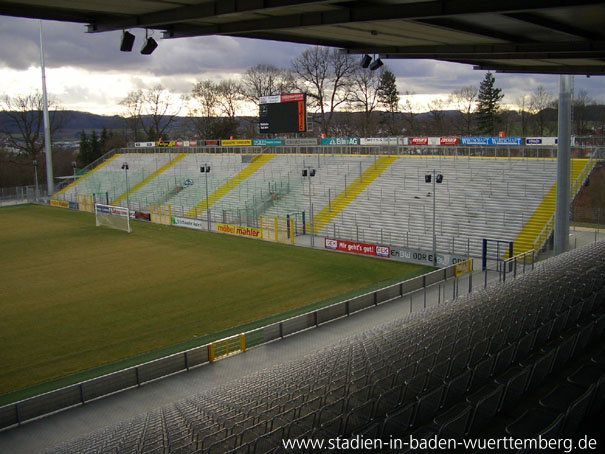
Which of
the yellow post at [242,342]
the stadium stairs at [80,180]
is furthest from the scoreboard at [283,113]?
the stadium stairs at [80,180]

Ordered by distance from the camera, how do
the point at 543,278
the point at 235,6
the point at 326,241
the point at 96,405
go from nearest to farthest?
the point at 235,6, the point at 96,405, the point at 543,278, the point at 326,241

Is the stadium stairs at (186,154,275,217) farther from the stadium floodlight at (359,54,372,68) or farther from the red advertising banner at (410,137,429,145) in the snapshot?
the stadium floodlight at (359,54,372,68)

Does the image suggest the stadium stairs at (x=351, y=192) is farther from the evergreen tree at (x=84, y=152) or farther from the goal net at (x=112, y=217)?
the evergreen tree at (x=84, y=152)

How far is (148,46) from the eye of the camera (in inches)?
459

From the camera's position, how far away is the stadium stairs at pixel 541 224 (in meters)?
28.6

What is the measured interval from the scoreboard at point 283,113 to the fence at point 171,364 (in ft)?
84.5

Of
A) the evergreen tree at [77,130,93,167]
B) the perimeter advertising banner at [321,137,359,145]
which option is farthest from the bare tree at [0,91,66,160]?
the perimeter advertising banner at [321,137,359,145]

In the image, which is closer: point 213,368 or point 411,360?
point 411,360

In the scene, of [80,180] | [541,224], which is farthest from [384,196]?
[80,180]

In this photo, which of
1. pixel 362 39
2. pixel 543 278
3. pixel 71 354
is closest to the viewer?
pixel 362 39

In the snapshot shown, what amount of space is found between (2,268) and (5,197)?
4038 cm

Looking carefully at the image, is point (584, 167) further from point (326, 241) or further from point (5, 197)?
point (5, 197)

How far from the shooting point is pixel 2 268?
1185 inches

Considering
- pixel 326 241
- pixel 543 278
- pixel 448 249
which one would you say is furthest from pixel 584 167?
pixel 543 278
